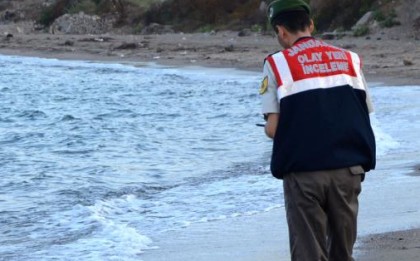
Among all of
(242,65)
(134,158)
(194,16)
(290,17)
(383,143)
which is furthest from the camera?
(194,16)

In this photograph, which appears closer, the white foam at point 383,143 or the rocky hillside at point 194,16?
the white foam at point 383,143

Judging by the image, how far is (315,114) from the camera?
4395 millimetres

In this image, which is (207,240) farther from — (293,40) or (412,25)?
(412,25)

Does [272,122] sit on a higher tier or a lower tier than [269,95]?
lower

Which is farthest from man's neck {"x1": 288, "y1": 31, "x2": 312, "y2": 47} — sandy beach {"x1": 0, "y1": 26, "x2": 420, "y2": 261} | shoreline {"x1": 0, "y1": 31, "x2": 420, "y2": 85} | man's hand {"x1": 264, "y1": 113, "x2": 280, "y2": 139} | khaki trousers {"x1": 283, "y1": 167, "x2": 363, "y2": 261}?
shoreline {"x1": 0, "y1": 31, "x2": 420, "y2": 85}

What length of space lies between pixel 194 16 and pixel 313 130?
35198 mm

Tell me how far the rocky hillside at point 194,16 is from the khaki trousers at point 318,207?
2300 cm

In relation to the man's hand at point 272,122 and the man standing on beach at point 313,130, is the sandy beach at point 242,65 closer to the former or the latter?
the man standing on beach at point 313,130

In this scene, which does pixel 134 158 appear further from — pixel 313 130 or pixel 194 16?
pixel 194 16

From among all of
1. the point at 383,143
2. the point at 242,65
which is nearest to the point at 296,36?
the point at 383,143

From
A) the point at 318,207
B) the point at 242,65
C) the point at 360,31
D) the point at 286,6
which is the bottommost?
the point at 242,65

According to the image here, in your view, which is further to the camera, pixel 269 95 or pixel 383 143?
pixel 383 143

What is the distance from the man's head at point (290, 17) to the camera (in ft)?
14.7

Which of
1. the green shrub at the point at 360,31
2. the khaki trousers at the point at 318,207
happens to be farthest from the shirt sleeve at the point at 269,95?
the green shrub at the point at 360,31
